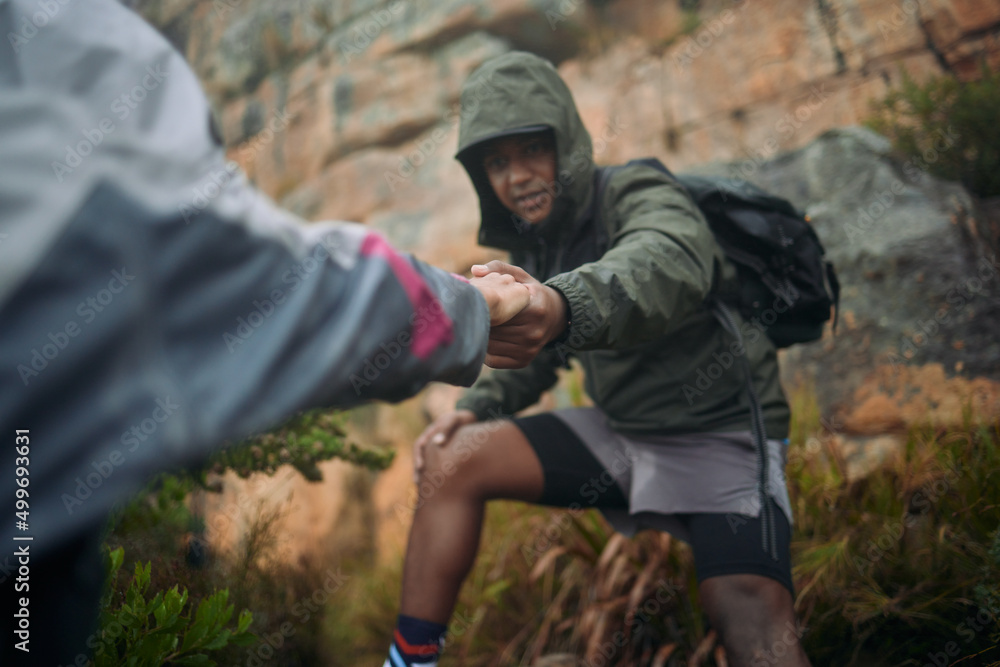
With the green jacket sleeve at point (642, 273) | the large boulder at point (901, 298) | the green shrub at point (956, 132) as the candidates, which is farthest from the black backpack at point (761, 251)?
the green shrub at point (956, 132)

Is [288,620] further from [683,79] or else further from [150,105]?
[683,79]

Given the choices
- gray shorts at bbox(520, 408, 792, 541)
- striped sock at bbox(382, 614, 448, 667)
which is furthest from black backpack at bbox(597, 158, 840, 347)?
striped sock at bbox(382, 614, 448, 667)

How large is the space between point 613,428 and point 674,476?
0.26m

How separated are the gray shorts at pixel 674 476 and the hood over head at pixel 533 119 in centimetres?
69

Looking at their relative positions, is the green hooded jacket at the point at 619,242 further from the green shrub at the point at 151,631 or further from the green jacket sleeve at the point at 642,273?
the green shrub at the point at 151,631

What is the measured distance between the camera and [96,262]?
2.08ft

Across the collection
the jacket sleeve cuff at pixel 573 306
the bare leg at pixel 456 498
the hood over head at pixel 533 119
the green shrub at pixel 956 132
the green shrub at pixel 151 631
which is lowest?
the bare leg at pixel 456 498

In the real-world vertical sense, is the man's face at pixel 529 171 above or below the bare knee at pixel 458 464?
above

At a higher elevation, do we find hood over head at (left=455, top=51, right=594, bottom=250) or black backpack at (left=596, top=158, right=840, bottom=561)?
hood over head at (left=455, top=51, right=594, bottom=250)

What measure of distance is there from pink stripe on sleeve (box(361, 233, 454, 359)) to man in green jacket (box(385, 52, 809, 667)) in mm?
735

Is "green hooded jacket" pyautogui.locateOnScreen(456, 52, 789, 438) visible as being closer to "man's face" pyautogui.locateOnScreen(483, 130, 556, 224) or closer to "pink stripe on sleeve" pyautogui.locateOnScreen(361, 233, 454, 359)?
"man's face" pyautogui.locateOnScreen(483, 130, 556, 224)

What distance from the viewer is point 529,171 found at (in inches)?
75.4

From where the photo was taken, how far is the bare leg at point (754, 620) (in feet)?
4.84

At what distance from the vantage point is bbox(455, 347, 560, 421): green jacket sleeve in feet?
7.30
